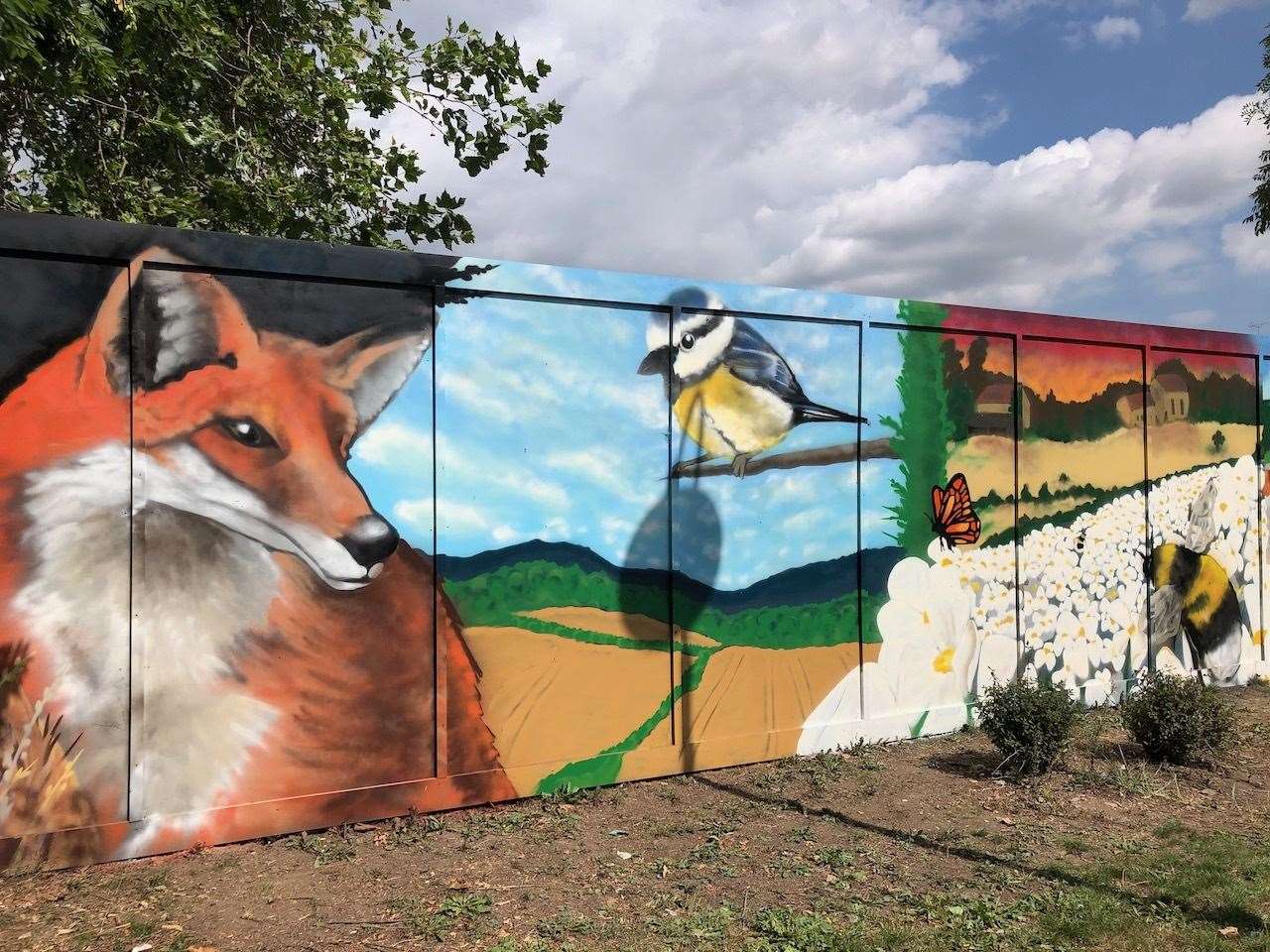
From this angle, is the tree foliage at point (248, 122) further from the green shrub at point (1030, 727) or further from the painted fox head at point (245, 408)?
the green shrub at point (1030, 727)

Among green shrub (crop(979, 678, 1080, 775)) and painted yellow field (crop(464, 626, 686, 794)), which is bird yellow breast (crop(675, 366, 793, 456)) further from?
green shrub (crop(979, 678, 1080, 775))

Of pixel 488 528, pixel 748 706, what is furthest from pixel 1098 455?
pixel 488 528

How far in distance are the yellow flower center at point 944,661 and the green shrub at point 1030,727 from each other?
87 cm

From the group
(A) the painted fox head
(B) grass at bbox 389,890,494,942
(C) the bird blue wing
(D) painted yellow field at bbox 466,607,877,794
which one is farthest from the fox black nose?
(C) the bird blue wing

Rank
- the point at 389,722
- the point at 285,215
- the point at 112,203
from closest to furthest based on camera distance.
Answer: the point at 389,722
the point at 112,203
the point at 285,215

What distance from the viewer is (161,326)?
453 cm

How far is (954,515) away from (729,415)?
7.03 ft

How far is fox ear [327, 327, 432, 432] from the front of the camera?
4.99 m

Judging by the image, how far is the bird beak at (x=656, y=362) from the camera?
594cm

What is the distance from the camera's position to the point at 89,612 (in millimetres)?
4359

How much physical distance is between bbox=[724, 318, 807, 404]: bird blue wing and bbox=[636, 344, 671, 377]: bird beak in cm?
45

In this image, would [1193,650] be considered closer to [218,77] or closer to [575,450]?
[575,450]

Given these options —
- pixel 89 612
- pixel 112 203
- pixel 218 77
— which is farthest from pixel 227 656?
pixel 218 77

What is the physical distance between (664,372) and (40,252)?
337cm
